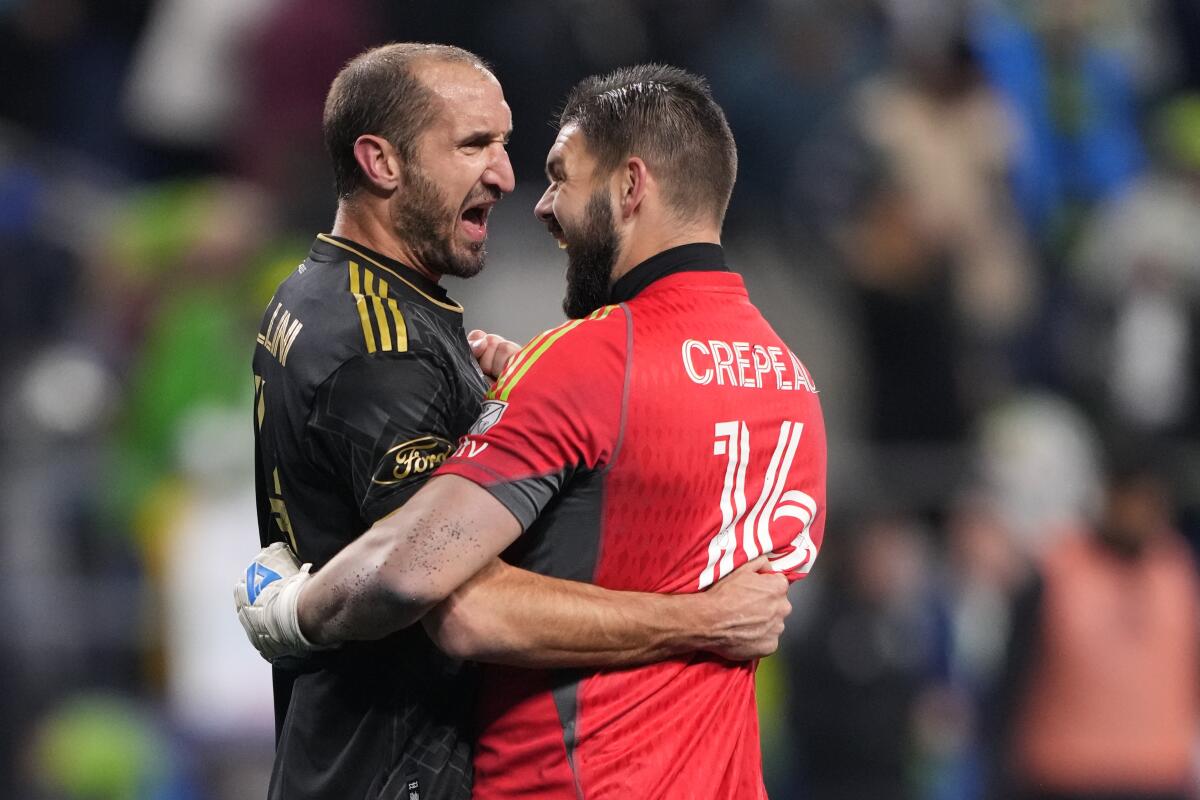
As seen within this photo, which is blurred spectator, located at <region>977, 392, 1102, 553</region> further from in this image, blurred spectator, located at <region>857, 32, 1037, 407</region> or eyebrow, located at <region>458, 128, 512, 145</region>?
eyebrow, located at <region>458, 128, 512, 145</region>

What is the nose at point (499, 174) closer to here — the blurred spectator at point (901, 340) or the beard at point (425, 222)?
the beard at point (425, 222)

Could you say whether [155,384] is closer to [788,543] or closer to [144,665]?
[144,665]

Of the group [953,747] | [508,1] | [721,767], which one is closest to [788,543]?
[721,767]

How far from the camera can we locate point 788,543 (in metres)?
3.95

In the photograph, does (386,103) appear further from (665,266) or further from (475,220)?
(665,266)

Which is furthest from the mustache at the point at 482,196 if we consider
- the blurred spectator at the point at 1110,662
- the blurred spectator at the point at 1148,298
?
the blurred spectator at the point at 1148,298

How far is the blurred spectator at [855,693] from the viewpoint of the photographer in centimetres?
866

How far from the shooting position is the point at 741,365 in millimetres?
3748

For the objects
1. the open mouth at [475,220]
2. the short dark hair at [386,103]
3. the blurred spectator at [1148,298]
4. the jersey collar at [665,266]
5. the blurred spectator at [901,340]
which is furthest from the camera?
the blurred spectator at [1148,298]

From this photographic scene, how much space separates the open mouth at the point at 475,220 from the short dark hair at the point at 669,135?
302 mm

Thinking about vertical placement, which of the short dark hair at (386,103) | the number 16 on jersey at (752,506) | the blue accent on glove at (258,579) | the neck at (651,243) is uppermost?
the short dark hair at (386,103)

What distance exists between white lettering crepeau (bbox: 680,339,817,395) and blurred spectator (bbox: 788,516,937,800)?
4.99 meters

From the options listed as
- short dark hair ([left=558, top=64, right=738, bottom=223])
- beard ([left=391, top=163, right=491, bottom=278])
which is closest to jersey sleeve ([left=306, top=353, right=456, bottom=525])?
beard ([left=391, top=163, right=491, bottom=278])

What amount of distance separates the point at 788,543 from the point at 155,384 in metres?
5.35
